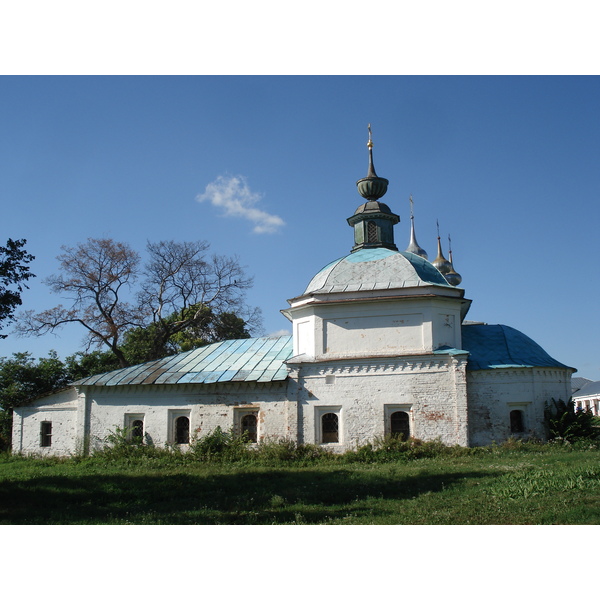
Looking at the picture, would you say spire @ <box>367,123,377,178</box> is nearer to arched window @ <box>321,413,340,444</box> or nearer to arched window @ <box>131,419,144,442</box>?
arched window @ <box>321,413,340,444</box>

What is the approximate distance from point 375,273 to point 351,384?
3776mm

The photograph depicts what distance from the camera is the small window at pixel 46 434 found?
759 inches

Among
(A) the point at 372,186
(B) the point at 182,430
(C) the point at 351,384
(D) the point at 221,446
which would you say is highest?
(A) the point at 372,186

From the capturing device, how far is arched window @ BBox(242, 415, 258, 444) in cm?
1741

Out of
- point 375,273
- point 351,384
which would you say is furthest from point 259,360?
point 375,273

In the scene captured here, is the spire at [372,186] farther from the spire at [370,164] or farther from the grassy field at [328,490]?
the grassy field at [328,490]

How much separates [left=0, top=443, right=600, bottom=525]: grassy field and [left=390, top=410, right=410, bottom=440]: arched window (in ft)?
3.76

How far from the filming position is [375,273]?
699 inches

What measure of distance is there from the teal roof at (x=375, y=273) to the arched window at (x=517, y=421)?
4366 millimetres

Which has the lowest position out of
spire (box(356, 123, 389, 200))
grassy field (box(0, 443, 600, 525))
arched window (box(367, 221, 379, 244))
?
grassy field (box(0, 443, 600, 525))

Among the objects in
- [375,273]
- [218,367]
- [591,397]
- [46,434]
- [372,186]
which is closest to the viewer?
[375,273]

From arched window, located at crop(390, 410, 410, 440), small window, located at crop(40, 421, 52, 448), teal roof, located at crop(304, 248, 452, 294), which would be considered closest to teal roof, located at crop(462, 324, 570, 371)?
teal roof, located at crop(304, 248, 452, 294)

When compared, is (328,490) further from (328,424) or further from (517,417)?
(517,417)

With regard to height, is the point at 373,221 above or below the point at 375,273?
above
